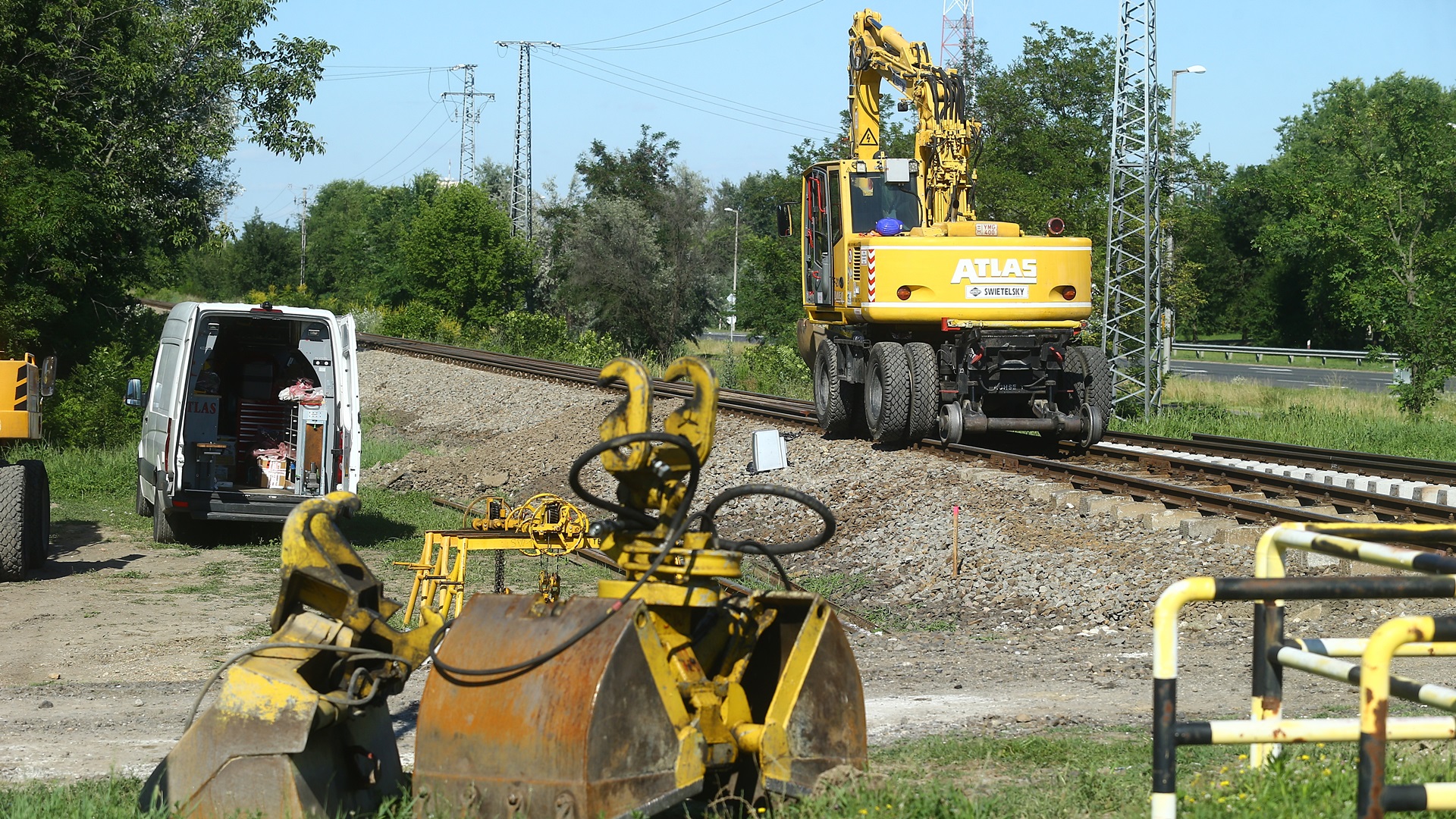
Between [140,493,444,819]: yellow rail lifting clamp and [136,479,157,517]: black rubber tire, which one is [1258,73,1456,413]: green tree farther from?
[140,493,444,819]: yellow rail lifting clamp

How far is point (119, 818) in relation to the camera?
189 inches

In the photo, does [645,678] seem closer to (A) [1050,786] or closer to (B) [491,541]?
(A) [1050,786]

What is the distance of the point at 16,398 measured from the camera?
37.0ft

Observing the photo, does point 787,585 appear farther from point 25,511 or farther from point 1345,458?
point 1345,458

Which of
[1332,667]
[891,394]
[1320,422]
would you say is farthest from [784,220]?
[1332,667]

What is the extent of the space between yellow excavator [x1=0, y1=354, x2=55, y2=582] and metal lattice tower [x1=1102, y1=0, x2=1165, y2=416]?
16917mm

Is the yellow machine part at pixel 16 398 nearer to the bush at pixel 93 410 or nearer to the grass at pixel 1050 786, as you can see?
the grass at pixel 1050 786

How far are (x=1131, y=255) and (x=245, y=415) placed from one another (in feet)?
53.8

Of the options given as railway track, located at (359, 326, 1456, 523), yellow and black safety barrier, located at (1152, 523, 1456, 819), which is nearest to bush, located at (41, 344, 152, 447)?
railway track, located at (359, 326, 1456, 523)

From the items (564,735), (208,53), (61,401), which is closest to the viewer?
(564,735)

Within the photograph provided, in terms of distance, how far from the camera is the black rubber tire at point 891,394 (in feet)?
54.0

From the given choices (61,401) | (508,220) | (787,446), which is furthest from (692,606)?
(508,220)

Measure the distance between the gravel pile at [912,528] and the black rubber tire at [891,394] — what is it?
0.28 meters

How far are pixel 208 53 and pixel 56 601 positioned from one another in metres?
20.1
